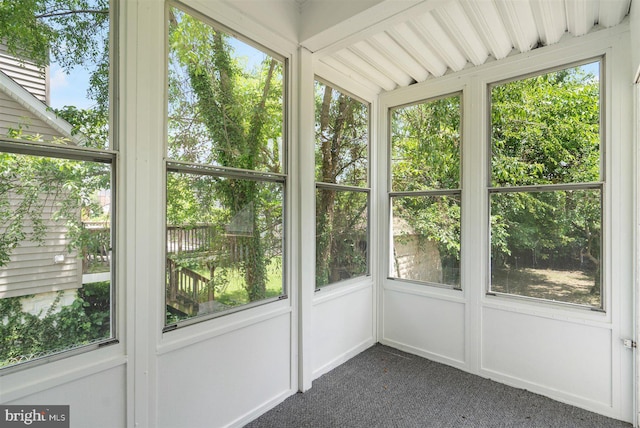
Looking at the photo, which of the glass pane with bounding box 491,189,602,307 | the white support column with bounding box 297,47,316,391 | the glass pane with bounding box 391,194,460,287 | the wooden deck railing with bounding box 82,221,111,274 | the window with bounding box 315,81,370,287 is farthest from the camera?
the glass pane with bounding box 391,194,460,287

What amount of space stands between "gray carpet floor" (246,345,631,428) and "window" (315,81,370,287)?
871 mm

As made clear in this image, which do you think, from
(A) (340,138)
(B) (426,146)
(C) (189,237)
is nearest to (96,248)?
(C) (189,237)

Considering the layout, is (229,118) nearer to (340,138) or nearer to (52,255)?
(52,255)

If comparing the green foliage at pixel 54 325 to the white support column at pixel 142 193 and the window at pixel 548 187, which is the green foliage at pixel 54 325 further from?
the window at pixel 548 187

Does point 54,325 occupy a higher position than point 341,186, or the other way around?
point 341,186

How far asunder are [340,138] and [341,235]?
3.13ft

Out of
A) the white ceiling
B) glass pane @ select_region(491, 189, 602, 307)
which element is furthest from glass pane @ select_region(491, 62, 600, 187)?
the white ceiling

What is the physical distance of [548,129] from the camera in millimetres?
2451

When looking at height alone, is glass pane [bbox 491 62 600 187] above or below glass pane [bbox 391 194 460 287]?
→ above

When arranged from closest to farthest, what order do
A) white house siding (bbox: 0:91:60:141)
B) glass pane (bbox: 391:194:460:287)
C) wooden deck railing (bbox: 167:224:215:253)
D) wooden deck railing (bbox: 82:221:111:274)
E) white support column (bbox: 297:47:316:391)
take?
white house siding (bbox: 0:91:60:141) < wooden deck railing (bbox: 82:221:111:274) < wooden deck railing (bbox: 167:224:215:253) < white support column (bbox: 297:47:316:391) < glass pane (bbox: 391:194:460:287)

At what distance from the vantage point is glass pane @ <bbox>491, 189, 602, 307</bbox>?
228cm

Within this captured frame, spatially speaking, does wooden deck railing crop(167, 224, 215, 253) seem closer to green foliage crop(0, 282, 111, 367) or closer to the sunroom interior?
the sunroom interior

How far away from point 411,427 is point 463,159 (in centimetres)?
221

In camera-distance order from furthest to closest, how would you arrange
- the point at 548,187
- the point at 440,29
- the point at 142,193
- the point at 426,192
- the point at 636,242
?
the point at 426,192, the point at 548,187, the point at 440,29, the point at 636,242, the point at 142,193
